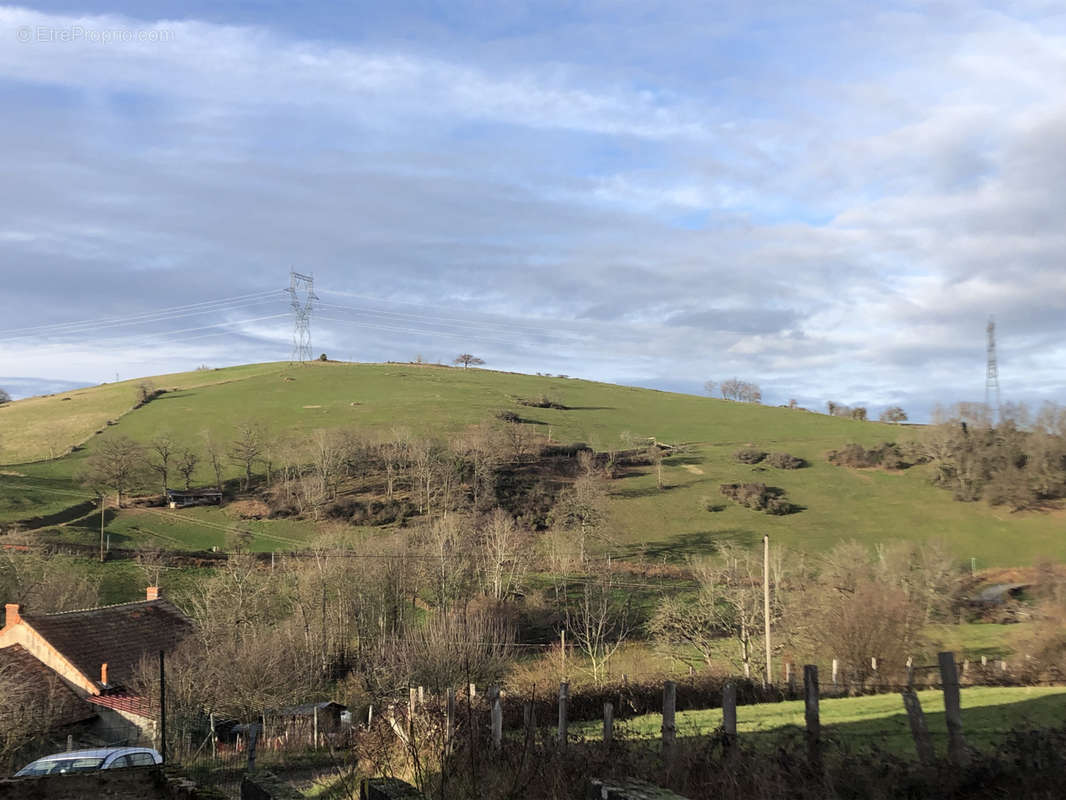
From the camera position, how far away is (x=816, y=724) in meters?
10.8

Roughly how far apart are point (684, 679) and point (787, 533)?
45292mm

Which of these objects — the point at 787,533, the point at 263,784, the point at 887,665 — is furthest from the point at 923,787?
the point at 787,533

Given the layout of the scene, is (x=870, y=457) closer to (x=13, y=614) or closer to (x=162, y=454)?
(x=162, y=454)

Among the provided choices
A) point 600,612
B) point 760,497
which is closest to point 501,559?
point 600,612

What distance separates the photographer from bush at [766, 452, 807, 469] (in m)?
91.5

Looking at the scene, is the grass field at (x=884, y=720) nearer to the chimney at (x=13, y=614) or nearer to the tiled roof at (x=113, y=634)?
the tiled roof at (x=113, y=634)

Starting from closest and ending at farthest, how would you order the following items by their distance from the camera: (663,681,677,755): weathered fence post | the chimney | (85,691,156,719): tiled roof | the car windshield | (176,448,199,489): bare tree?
(663,681,677,755): weathered fence post → the car windshield → (85,691,156,719): tiled roof → the chimney → (176,448,199,489): bare tree

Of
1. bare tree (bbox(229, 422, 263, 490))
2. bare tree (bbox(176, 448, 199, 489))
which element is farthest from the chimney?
bare tree (bbox(229, 422, 263, 490))

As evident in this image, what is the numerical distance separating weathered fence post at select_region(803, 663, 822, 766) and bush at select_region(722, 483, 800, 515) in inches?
2768

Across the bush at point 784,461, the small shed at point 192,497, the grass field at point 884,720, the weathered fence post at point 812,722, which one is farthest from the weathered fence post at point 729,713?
the bush at point 784,461

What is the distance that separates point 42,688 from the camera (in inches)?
1364

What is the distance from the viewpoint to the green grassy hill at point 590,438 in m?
71.9

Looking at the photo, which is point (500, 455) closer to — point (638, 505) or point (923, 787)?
point (638, 505)

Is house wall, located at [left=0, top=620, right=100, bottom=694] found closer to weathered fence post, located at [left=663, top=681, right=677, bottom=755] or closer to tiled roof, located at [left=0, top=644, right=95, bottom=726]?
tiled roof, located at [left=0, top=644, right=95, bottom=726]
